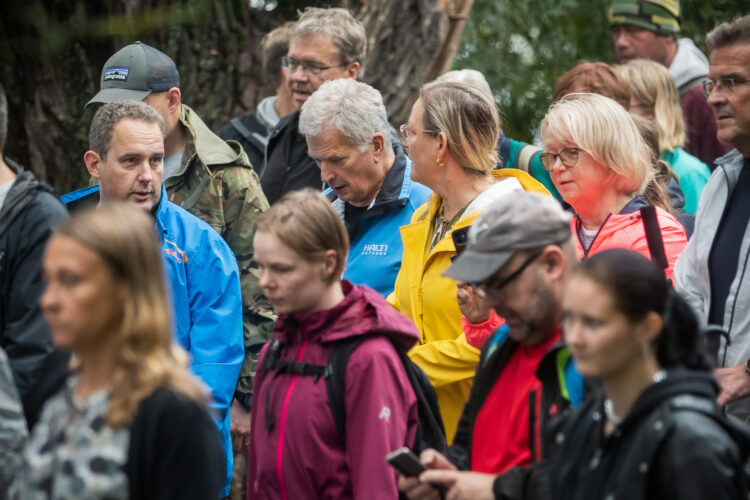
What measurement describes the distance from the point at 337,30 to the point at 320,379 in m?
3.06

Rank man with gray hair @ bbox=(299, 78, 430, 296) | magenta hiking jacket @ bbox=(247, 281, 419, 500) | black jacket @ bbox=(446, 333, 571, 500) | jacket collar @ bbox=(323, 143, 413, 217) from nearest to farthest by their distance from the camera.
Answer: black jacket @ bbox=(446, 333, 571, 500)
magenta hiking jacket @ bbox=(247, 281, 419, 500)
man with gray hair @ bbox=(299, 78, 430, 296)
jacket collar @ bbox=(323, 143, 413, 217)

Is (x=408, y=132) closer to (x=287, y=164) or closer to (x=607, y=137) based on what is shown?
(x=607, y=137)

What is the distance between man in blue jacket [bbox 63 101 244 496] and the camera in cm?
459

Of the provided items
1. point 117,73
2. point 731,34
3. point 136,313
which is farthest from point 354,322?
point 117,73

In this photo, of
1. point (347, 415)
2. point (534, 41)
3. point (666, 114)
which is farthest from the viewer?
point (534, 41)

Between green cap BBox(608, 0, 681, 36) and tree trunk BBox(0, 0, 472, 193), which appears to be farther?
green cap BBox(608, 0, 681, 36)

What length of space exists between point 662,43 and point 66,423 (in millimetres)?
6276

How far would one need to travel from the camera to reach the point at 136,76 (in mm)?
5414

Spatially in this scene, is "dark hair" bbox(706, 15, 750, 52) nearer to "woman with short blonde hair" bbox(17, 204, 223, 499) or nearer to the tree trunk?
"woman with short blonde hair" bbox(17, 204, 223, 499)

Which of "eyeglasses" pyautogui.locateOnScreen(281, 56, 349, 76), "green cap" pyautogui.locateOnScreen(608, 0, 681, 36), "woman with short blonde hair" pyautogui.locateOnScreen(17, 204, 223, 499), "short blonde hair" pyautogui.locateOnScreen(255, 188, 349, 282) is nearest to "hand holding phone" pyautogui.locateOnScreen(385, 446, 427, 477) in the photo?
"woman with short blonde hair" pyautogui.locateOnScreen(17, 204, 223, 499)

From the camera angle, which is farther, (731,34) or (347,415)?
(731,34)

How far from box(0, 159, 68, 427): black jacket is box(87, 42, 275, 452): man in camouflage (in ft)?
5.18

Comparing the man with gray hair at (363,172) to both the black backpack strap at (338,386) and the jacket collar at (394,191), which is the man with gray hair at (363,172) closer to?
the jacket collar at (394,191)

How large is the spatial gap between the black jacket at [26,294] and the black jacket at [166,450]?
1.05 meters
